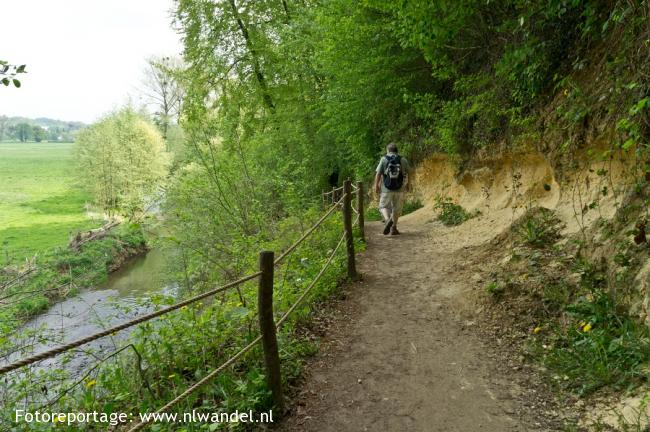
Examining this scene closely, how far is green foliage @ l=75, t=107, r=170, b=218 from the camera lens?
1153 inches

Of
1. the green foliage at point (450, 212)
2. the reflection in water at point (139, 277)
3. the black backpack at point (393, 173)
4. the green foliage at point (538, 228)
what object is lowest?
the reflection in water at point (139, 277)

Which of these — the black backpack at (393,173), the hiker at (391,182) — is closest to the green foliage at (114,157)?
the hiker at (391,182)

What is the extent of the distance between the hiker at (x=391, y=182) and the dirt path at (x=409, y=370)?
2.77 metres

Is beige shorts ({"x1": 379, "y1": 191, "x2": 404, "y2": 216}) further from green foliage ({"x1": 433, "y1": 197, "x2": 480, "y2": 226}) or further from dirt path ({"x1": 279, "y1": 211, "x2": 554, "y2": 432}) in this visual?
dirt path ({"x1": 279, "y1": 211, "x2": 554, "y2": 432})

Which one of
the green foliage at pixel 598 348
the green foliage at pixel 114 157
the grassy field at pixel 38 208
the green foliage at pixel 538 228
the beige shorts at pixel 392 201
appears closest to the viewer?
the green foliage at pixel 598 348

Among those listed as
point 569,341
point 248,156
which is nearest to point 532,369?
point 569,341

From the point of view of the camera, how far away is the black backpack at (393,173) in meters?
8.47

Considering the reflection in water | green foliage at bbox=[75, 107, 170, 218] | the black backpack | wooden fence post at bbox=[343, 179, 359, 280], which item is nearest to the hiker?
the black backpack

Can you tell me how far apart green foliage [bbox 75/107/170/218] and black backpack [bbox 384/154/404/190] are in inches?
942

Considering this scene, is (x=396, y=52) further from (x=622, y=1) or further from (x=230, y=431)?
(x=230, y=431)

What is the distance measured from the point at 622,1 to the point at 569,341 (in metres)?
3.37

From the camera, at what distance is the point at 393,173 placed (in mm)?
8477

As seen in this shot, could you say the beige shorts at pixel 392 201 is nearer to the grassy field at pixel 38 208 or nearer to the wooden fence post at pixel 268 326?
the wooden fence post at pixel 268 326

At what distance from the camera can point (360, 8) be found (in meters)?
9.18
